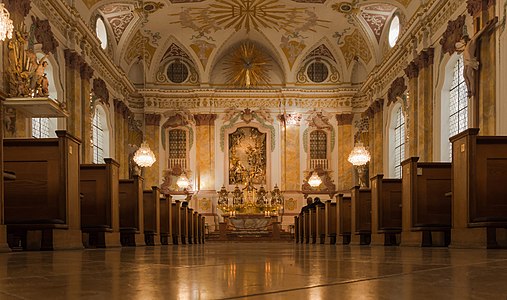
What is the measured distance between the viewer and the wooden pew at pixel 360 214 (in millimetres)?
11266

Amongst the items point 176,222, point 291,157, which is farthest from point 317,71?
point 176,222

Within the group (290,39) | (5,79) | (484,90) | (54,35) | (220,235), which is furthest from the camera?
(290,39)

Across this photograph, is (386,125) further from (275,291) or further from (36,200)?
(275,291)

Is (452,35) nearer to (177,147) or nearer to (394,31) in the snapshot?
(394,31)

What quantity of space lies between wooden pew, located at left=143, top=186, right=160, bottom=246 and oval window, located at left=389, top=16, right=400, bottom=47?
11.2 m

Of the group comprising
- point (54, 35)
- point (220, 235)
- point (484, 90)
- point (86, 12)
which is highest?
point (86, 12)

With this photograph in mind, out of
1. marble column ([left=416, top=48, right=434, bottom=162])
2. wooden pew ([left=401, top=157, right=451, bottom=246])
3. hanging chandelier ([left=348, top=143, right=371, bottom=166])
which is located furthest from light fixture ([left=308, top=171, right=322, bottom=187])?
wooden pew ([left=401, top=157, right=451, bottom=246])

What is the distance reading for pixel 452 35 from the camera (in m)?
13.8

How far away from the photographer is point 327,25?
22156 mm

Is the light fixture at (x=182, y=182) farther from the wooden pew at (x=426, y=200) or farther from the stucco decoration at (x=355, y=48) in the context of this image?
the wooden pew at (x=426, y=200)

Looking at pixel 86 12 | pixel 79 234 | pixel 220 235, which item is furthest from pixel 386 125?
pixel 79 234

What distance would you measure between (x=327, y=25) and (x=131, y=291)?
21.5m

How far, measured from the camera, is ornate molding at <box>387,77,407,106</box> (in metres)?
17.9

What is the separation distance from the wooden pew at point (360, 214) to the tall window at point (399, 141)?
7.65m
